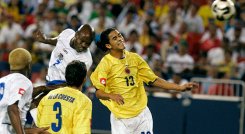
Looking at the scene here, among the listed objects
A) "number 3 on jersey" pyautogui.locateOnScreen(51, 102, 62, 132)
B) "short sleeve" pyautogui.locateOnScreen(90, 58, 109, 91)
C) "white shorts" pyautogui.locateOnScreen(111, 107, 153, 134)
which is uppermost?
"short sleeve" pyautogui.locateOnScreen(90, 58, 109, 91)

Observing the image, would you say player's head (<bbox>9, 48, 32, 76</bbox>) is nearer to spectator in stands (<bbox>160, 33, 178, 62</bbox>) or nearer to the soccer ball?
the soccer ball

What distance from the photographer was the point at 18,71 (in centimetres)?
982

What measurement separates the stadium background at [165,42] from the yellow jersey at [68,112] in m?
8.55

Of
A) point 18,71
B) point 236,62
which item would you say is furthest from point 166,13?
point 18,71

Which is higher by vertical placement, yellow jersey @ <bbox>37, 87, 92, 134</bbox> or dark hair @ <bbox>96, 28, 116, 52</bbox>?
dark hair @ <bbox>96, 28, 116, 52</bbox>

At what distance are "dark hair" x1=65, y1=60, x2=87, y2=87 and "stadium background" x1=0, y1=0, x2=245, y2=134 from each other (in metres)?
8.55

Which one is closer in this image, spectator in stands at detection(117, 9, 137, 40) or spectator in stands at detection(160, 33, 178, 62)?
spectator in stands at detection(160, 33, 178, 62)

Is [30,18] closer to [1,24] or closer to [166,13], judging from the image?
[1,24]

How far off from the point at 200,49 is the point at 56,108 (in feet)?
35.2

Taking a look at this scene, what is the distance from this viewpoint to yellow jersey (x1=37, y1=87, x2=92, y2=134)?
913cm

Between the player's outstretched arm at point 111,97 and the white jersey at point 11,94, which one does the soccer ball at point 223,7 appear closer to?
the player's outstretched arm at point 111,97

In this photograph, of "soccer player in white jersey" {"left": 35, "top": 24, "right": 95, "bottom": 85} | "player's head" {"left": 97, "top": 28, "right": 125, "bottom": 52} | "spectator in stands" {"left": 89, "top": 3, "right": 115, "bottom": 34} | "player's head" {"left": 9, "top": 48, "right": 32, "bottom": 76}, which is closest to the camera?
"player's head" {"left": 9, "top": 48, "right": 32, "bottom": 76}

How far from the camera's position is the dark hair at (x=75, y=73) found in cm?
923

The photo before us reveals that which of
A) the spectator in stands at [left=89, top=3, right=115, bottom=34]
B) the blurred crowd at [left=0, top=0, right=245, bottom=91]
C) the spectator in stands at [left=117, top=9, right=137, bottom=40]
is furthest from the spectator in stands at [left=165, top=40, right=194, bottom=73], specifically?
the spectator in stands at [left=89, top=3, right=115, bottom=34]
